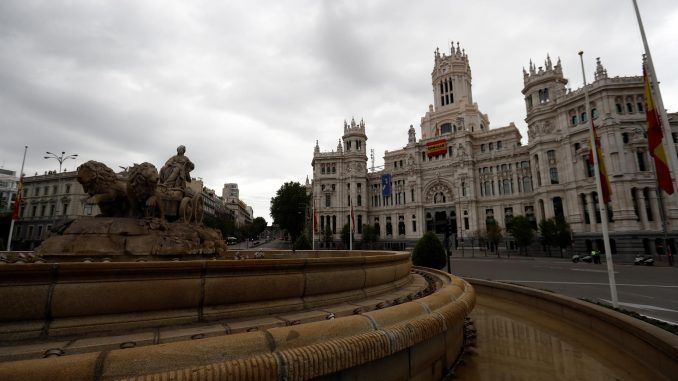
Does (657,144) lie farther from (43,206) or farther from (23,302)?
(43,206)

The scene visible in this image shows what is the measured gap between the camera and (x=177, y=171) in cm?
830

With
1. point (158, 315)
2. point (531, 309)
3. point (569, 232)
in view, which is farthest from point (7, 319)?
point (569, 232)

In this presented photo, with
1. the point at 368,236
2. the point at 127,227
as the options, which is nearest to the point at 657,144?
the point at 127,227

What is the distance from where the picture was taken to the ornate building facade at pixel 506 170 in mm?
36094

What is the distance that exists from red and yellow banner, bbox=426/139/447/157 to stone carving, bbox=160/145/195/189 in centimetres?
5834

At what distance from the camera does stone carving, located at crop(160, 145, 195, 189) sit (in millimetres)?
8203

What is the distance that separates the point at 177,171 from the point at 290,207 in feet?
172

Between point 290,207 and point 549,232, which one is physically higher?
point 290,207

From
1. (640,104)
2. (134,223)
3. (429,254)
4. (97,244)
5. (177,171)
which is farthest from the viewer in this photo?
(640,104)

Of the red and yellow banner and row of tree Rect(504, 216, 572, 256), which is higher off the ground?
the red and yellow banner

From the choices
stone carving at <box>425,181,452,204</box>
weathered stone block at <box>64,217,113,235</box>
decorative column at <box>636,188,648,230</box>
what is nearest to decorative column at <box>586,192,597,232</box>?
decorative column at <box>636,188,648,230</box>

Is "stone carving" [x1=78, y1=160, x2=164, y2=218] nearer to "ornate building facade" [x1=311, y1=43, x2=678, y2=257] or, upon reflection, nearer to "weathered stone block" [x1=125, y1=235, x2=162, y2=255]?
"weathered stone block" [x1=125, y1=235, x2=162, y2=255]

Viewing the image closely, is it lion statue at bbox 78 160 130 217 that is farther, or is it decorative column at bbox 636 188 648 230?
decorative column at bbox 636 188 648 230

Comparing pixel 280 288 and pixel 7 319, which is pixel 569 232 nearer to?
pixel 280 288
